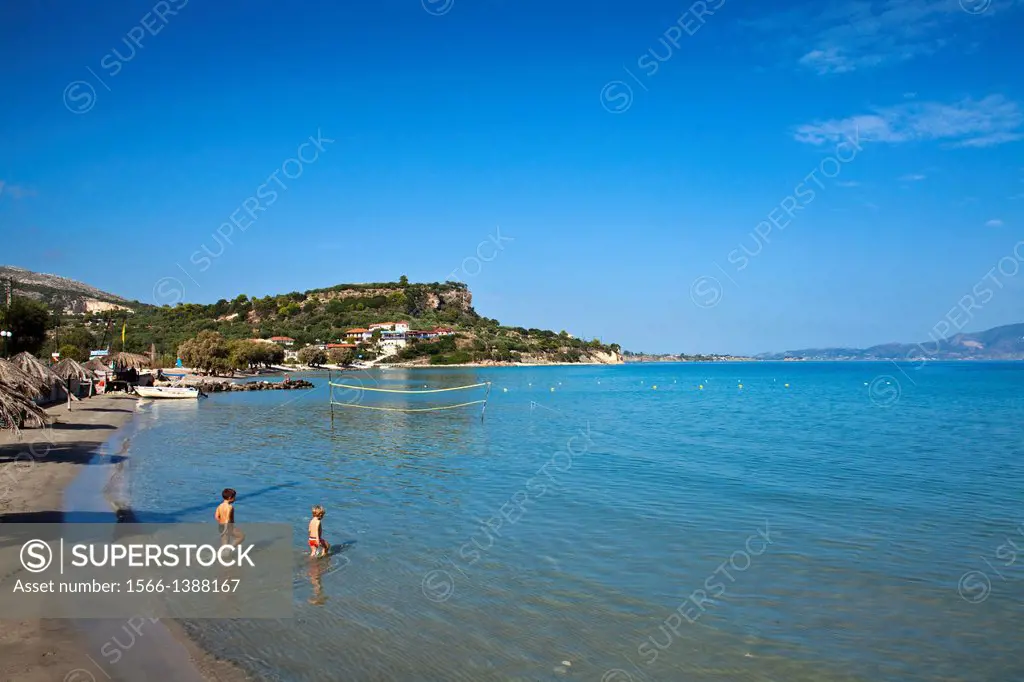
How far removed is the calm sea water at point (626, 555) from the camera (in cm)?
877

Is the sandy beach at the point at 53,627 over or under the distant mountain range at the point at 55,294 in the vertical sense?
under

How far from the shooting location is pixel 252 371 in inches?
4377

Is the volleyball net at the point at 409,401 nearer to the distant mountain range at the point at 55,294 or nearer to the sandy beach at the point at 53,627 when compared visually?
the sandy beach at the point at 53,627

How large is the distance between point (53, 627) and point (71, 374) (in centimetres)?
4319

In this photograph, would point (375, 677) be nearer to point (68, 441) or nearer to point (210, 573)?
point (210, 573)

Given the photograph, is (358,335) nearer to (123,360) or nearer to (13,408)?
(123,360)

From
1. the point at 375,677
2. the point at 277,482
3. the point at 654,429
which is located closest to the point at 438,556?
the point at 375,677

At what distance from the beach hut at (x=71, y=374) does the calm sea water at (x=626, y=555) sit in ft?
54.4

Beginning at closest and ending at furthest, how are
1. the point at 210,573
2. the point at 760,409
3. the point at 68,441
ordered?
the point at 210,573 < the point at 68,441 < the point at 760,409

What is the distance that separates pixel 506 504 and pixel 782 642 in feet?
31.3

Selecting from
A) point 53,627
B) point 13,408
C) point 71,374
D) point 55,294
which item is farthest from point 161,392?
point 55,294

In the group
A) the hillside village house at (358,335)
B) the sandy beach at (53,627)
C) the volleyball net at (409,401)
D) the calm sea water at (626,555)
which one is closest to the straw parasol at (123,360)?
the volleyball net at (409,401)

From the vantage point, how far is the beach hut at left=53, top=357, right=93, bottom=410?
43250mm

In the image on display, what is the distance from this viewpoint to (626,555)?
13078 mm
